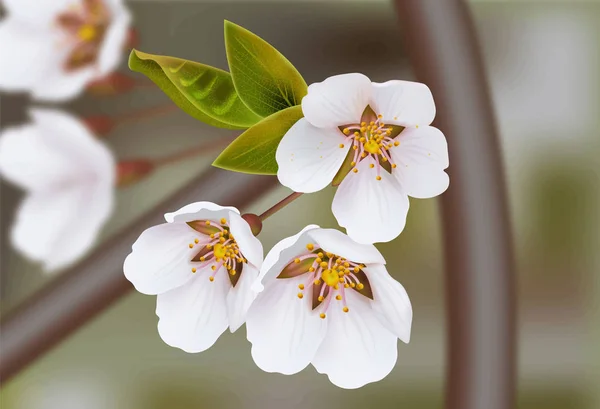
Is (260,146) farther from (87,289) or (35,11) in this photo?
(35,11)

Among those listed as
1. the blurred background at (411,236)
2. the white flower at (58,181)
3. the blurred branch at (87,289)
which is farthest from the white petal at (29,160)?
the blurred background at (411,236)

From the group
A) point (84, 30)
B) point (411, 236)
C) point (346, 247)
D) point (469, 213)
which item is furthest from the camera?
point (411, 236)

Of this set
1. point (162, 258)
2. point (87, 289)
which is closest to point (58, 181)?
point (87, 289)

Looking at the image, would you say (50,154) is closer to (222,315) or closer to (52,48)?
(52,48)

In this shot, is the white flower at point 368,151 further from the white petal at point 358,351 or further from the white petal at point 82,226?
the white petal at point 82,226

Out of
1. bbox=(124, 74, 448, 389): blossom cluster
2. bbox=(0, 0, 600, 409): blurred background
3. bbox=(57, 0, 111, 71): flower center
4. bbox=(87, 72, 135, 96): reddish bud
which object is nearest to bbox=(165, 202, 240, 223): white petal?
bbox=(124, 74, 448, 389): blossom cluster

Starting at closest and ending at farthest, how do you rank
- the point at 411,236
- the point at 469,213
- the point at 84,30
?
the point at 469,213, the point at 84,30, the point at 411,236
